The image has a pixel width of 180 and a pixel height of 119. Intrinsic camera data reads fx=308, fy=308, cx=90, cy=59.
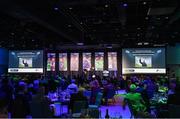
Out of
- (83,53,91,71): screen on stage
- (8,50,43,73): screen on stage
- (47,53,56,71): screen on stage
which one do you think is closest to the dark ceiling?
(8,50,43,73): screen on stage

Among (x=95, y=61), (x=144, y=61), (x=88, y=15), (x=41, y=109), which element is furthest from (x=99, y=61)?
(x=41, y=109)

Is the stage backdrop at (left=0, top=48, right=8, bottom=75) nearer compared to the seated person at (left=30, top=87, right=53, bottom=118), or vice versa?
the seated person at (left=30, top=87, right=53, bottom=118)

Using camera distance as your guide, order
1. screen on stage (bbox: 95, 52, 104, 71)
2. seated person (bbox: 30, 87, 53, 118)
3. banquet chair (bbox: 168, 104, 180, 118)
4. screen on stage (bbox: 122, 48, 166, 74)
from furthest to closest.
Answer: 1. screen on stage (bbox: 95, 52, 104, 71)
2. screen on stage (bbox: 122, 48, 166, 74)
3. seated person (bbox: 30, 87, 53, 118)
4. banquet chair (bbox: 168, 104, 180, 118)

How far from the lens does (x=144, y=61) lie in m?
26.0

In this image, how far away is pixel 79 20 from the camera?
52.6 feet

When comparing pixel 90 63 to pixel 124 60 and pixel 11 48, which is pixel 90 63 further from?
pixel 11 48

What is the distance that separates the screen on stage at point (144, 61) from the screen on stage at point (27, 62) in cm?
765

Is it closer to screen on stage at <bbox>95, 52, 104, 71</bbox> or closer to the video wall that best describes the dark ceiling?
the video wall

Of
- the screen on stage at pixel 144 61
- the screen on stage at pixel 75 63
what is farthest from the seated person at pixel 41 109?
the screen on stage at pixel 75 63

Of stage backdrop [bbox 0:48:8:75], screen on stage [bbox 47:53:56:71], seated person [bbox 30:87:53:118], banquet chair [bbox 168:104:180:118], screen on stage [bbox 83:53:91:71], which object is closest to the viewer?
banquet chair [bbox 168:104:180:118]

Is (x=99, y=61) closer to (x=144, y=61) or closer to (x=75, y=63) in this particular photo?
(x=75, y=63)

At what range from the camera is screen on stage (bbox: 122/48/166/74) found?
25844mm

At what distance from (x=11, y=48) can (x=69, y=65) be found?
5823mm

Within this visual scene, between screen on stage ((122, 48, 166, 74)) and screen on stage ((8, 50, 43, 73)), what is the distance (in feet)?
25.1
